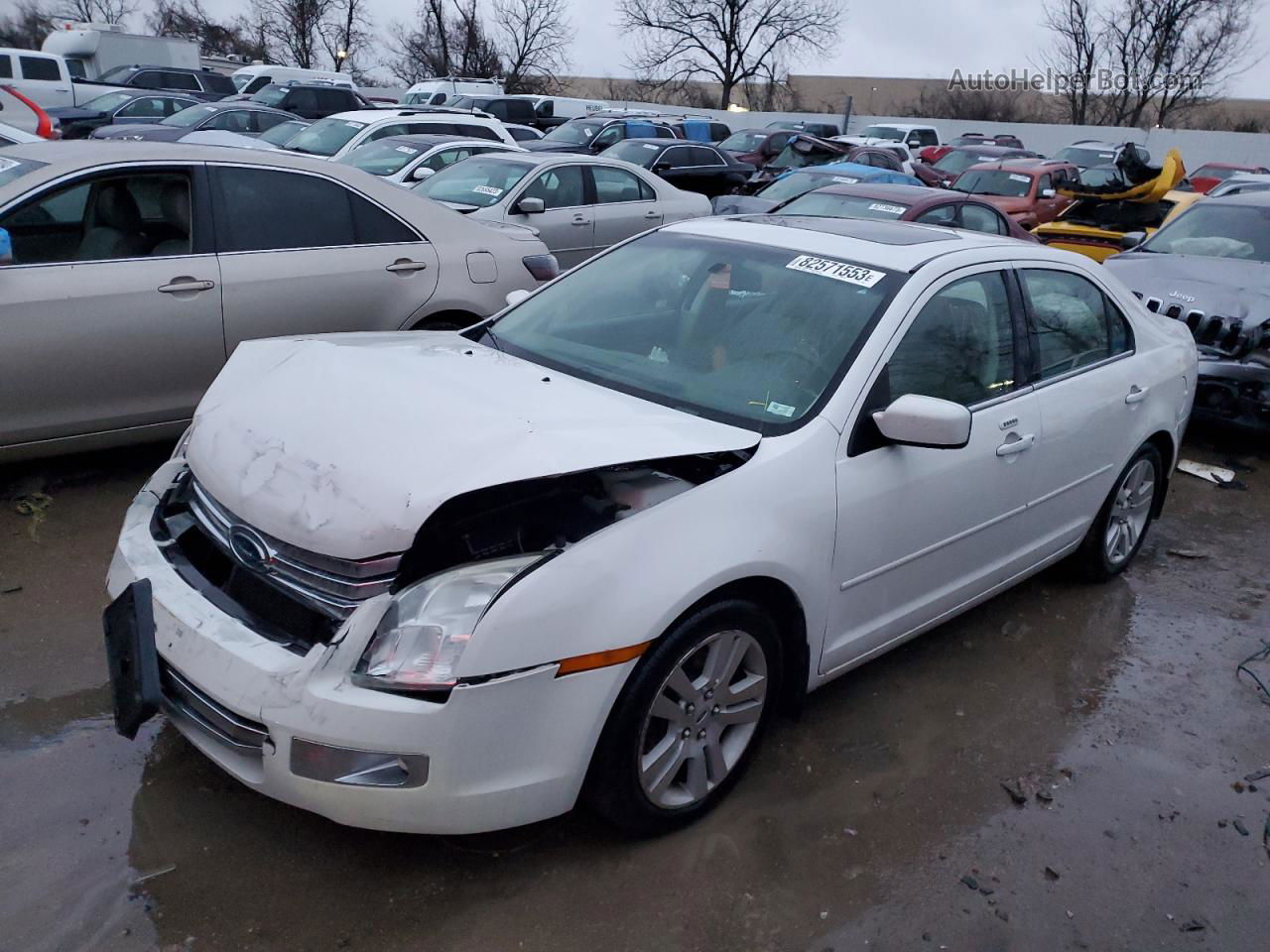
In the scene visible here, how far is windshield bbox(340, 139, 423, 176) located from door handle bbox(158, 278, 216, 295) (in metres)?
6.89

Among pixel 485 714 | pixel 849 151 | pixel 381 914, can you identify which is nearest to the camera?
pixel 485 714

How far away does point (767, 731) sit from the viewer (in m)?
3.58

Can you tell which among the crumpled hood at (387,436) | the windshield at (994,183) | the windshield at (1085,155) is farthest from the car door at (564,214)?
the windshield at (1085,155)

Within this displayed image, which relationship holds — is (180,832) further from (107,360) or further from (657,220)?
(657,220)

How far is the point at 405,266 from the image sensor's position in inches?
229

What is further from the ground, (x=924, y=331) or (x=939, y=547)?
(x=924, y=331)

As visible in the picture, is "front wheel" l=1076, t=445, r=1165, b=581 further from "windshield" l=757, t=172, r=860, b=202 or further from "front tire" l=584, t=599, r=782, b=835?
"windshield" l=757, t=172, r=860, b=202

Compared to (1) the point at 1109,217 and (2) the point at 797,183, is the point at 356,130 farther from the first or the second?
(1) the point at 1109,217

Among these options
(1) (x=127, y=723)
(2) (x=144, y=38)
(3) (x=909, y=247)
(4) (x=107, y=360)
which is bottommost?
(1) (x=127, y=723)

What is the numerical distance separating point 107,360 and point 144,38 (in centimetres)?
3413

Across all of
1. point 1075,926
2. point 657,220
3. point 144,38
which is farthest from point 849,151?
point 144,38

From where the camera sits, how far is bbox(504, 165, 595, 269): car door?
32.2 ft

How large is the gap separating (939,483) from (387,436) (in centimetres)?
180

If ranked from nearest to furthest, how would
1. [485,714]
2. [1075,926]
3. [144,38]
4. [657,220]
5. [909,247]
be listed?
[485,714] → [1075,926] → [909,247] → [657,220] → [144,38]
